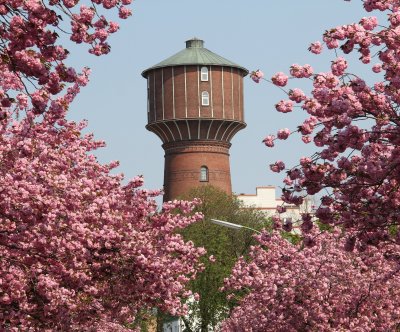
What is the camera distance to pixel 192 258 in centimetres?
2150

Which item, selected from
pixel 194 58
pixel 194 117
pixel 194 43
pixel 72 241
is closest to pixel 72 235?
pixel 72 241

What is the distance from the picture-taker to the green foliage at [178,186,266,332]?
60.0m

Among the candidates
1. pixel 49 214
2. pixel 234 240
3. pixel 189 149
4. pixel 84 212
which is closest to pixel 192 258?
pixel 84 212

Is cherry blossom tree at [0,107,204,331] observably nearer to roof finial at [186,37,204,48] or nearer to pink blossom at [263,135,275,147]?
pink blossom at [263,135,275,147]

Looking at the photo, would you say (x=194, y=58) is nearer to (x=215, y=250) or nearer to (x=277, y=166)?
(x=215, y=250)

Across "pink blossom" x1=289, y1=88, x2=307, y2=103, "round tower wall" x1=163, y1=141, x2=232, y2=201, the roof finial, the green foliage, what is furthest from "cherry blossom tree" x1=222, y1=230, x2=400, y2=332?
the roof finial

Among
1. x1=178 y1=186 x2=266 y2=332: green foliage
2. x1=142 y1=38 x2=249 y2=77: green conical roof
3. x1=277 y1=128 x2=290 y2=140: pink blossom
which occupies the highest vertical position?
x1=142 y1=38 x2=249 y2=77: green conical roof

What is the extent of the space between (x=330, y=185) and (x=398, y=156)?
101 centimetres

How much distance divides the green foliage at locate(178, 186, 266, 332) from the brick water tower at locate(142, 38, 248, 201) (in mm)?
17423

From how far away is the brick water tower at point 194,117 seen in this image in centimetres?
9050

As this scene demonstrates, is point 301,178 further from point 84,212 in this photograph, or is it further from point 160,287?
point 160,287

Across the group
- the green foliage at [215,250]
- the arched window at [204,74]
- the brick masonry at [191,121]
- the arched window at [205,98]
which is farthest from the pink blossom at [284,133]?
the arched window at [204,74]

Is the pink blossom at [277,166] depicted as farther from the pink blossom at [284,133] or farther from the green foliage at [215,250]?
the green foliage at [215,250]

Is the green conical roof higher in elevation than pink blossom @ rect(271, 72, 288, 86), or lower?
higher
